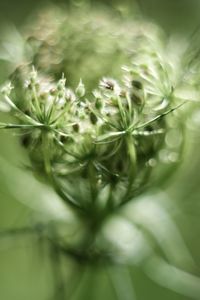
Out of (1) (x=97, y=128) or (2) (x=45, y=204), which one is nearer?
(1) (x=97, y=128)

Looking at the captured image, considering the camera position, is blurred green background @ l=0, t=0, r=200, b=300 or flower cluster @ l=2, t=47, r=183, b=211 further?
blurred green background @ l=0, t=0, r=200, b=300

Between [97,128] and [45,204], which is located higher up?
[97,128]

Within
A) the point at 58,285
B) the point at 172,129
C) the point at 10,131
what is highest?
the point at 172,129

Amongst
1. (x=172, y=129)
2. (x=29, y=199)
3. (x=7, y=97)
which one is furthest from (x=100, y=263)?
(x=7, y=97)

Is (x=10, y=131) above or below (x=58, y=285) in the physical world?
above

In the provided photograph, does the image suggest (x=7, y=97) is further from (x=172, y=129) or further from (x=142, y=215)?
(x=142, y=215)

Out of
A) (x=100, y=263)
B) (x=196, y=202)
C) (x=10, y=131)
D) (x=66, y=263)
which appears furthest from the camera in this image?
(x=66, y=263)

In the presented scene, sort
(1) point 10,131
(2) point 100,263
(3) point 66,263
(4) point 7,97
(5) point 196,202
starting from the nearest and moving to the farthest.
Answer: (4) point 7,97 → (1) point 10,131 → (2) point 100,263 → (5) point 196,202 → (3) point 66,263

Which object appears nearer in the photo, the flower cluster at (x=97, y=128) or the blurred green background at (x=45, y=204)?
the flower cluster at (x=97, y=128)
